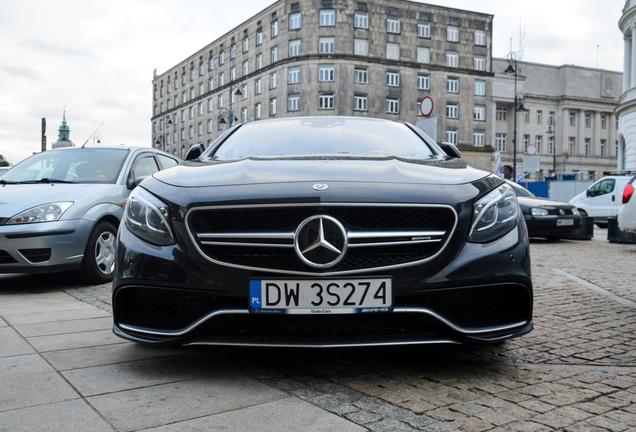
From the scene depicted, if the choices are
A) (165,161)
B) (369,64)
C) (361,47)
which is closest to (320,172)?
(165,161)

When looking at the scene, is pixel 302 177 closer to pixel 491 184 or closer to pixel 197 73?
pixel 491 184

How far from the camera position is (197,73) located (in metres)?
71.9

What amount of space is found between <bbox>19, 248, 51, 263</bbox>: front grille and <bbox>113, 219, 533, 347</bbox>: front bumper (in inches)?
133

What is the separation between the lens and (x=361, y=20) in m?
52.8

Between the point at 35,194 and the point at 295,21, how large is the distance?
163ft

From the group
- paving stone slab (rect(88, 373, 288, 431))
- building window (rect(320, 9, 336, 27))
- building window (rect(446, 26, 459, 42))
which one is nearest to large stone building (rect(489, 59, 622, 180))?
building window (rect(446, 26, 459, 42))

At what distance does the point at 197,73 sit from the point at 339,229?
238ft

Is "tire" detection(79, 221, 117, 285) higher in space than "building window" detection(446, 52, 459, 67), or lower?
lower

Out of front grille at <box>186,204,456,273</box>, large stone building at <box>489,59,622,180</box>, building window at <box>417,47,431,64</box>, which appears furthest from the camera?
large stone building at <box>489,59,622,180</box>

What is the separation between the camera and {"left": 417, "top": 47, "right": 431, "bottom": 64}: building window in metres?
54.9

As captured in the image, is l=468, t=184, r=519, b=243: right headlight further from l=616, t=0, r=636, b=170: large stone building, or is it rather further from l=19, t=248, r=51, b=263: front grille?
l=616, t=0, r=636, b=170: large stone building

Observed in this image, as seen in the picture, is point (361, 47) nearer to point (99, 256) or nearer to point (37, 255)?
point (99, 256)

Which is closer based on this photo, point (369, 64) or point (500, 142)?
point (369, 64)

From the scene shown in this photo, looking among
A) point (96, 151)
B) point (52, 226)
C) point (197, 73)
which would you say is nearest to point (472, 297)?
point (52, 226)
